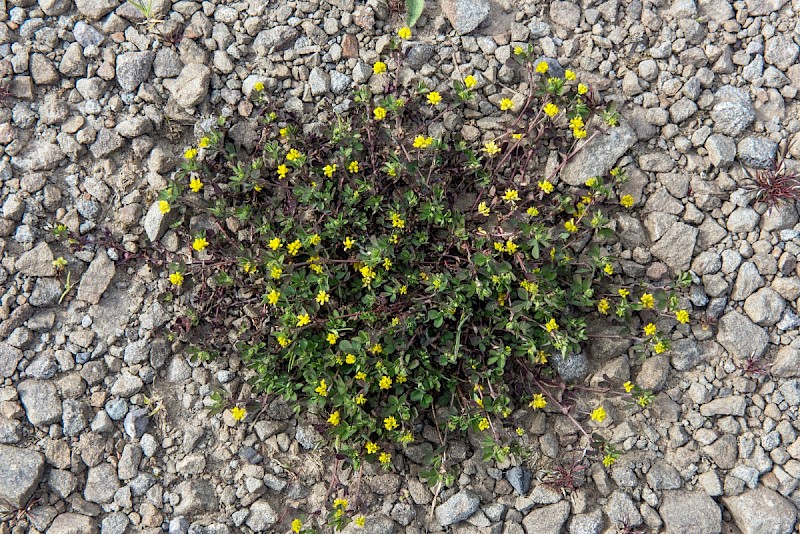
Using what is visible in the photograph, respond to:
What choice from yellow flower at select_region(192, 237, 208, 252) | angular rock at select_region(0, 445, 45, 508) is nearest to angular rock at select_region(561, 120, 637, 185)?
yellow flower at select_region(192, 237, 208, 252)

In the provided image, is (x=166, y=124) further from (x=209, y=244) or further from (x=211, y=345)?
(x=211, y=345)

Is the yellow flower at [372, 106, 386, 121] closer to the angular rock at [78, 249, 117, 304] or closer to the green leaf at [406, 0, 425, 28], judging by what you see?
the green leaf at [406, 0, 425, 28]

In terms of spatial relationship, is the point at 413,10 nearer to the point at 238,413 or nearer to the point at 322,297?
the point at 322,297

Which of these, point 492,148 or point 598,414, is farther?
point 492,148

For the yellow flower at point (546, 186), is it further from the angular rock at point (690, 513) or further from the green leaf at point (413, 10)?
the angular rock at point (690, 513)

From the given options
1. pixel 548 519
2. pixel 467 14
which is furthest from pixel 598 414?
pixel 467 14

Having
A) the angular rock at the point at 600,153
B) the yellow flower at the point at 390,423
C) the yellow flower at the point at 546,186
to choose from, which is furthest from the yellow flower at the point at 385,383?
the angular rock at the point at 600,153

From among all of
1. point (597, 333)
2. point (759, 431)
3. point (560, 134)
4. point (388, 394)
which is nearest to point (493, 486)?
point (388, 394)
